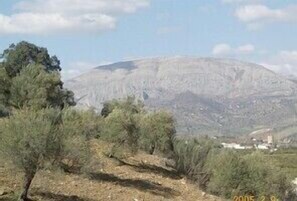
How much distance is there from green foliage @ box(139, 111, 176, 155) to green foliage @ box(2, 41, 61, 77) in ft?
58.3

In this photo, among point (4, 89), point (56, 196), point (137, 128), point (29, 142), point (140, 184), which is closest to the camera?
point (29, 142)

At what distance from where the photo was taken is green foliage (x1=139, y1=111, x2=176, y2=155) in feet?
145

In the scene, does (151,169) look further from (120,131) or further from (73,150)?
(73,150)

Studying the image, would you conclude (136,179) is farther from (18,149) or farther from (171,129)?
(171,129)

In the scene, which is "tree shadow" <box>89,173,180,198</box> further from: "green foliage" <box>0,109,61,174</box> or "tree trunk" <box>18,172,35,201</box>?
"tree trunk" <box>18,172,35,201</box>

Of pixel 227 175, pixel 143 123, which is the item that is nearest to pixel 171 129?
pixel 143 123

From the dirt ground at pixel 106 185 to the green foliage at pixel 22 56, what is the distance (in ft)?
79.4

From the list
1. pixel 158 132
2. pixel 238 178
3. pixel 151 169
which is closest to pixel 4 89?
pixel 158 132

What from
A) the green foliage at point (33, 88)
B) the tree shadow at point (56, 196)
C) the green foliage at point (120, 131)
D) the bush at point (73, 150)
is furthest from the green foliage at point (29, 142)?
the green foliage at point (33, 88)

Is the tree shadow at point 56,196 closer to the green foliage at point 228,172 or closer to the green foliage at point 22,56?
the green foliage at point 228,172

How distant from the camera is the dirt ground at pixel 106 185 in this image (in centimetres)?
2356

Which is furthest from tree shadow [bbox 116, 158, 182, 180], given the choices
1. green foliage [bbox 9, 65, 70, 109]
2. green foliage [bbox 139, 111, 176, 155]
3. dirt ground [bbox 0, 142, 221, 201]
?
green foliage [bbox 9, 65, 70, 109]

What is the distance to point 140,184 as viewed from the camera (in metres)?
29.4

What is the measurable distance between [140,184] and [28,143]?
9.55 meters
